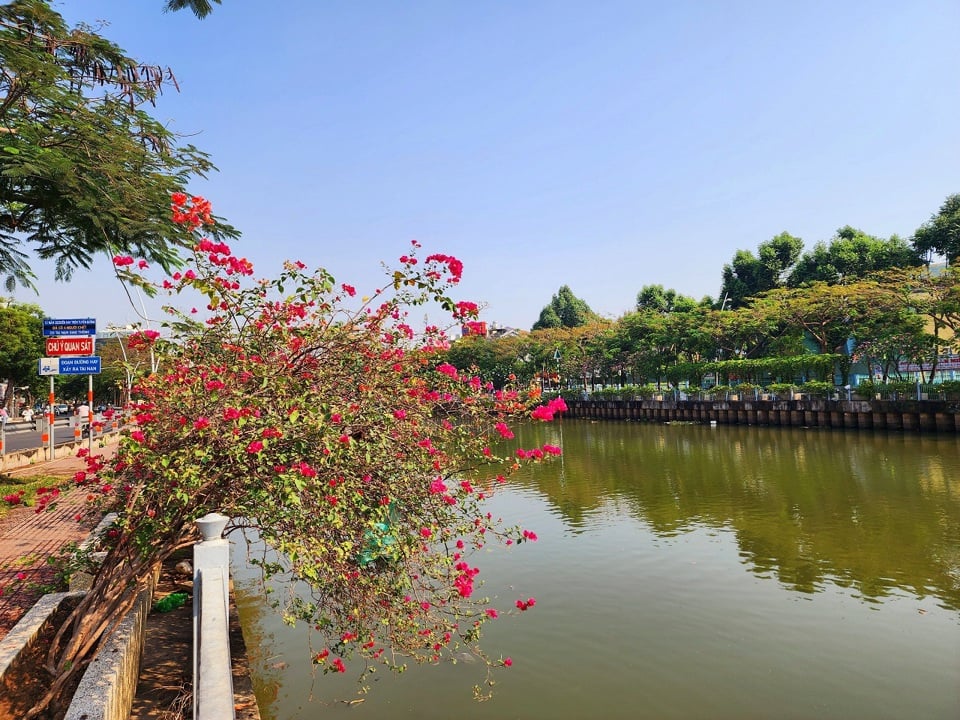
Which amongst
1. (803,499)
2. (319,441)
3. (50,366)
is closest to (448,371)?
(319,441)

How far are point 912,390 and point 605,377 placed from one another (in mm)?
→ 28799

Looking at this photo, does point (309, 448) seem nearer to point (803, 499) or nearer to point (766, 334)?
point (803, 499)

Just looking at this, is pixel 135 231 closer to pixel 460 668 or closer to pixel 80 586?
pixel 80 586

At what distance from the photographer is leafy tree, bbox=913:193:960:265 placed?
135 feet

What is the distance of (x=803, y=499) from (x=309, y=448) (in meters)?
14.2

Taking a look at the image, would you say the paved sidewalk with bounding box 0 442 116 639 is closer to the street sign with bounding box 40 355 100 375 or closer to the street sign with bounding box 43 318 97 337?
the street sign with bounding box 40 355 100 375

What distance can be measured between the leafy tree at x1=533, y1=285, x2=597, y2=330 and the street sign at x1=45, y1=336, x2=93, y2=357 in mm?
69082

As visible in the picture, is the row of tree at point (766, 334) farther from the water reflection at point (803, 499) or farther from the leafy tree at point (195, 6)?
the leafy tree at point (195, 6)

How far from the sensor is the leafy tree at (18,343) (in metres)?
35.9

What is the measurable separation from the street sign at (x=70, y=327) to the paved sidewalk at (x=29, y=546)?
8.51 metres

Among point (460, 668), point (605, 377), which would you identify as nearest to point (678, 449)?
point (460, 668)

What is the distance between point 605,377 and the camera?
185 feet

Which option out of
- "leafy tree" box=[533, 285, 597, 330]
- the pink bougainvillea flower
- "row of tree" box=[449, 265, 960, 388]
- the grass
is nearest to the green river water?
the pink bougainvillea flower

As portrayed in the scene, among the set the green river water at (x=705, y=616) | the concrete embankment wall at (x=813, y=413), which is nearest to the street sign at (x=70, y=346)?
the green river water at (x=705, y=616)
